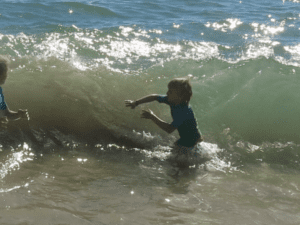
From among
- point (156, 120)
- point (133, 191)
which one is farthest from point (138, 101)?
point (133, 191)

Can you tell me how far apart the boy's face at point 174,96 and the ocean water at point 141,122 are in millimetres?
880

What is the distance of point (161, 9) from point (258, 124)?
841cm

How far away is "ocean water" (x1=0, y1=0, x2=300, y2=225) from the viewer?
139 inches

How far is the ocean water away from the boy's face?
2.89 feet

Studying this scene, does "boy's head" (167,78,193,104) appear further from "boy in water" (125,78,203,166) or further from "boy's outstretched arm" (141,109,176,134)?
"boy's outstretched arm" (141,109,176,134)

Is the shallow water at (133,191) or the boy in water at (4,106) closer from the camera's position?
the shallow water at (133,191)

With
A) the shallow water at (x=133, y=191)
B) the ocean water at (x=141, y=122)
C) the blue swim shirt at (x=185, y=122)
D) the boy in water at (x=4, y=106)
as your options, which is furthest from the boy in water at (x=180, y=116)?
the boy in water at (x=4, y=106)

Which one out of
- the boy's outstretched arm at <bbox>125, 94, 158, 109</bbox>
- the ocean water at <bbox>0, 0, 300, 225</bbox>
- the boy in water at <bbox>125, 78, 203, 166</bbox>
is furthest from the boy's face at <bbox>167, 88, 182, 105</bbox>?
the ocean water at <bbox>0, 0, 300, 225</bbox>

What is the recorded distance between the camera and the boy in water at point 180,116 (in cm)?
449

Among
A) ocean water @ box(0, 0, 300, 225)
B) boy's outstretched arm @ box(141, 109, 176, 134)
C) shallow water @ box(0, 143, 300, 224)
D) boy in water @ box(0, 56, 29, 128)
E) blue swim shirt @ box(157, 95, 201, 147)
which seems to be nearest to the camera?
shallow water @ box(0, 143, 300, 224)

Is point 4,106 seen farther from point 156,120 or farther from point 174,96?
point 174,96

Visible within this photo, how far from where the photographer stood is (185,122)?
475cm

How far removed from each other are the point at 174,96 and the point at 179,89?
0.14 metres

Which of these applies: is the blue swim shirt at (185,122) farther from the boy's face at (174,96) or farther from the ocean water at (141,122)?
the ocean water at (141,122)
